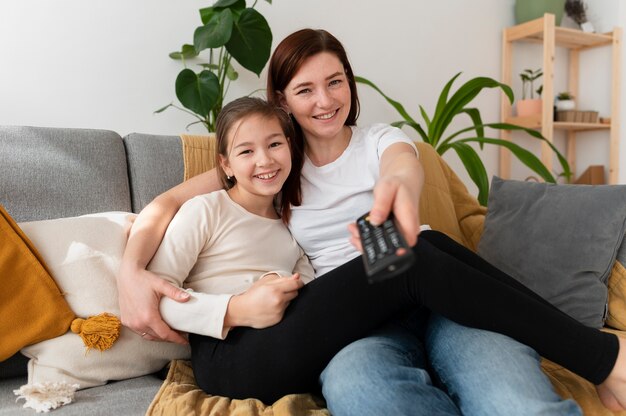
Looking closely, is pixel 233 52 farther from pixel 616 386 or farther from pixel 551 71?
pixel 551 71

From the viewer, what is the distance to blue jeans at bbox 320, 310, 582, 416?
834mm

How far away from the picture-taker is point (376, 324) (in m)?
0.99

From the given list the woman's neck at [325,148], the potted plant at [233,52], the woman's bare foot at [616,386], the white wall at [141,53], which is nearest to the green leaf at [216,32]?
the potted plant at [233,52]

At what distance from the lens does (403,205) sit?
77cm

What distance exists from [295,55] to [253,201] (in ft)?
1.12

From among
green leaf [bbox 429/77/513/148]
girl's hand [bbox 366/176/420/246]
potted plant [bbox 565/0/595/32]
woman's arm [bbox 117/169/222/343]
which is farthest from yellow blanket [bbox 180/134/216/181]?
potted plant [bbox 565/0/595/32]

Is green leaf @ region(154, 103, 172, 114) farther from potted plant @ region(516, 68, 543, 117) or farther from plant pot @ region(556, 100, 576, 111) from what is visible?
plant pot @ region(556, 100, 576, 111)

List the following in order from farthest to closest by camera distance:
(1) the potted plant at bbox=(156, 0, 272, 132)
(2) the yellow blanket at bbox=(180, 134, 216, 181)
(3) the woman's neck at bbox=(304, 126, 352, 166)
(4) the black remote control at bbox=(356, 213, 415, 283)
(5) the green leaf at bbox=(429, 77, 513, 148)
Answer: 1. (5) the green leaf at bbox=(429, 77, 513, 148)
2. (1) the potted plant at bbox=(156, 0, 272, 132)
3. (2) the yellow blanket at bbox=(180, 134, 216, 181)
4. (3) the woman's neck at bbox=(304, 126, 352, 166)
5. (4) the black remote control at bbox=(356, 213, 415, 283)

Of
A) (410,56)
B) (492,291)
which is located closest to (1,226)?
(492,291)

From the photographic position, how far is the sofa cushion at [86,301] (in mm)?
1084

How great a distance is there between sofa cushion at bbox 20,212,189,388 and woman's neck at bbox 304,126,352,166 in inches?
18.7

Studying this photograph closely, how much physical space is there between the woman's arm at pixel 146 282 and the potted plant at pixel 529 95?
2.44 meters

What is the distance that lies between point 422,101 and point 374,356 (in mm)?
2155

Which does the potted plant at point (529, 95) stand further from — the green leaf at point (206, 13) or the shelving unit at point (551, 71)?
the green leaf at point (206, 13)
